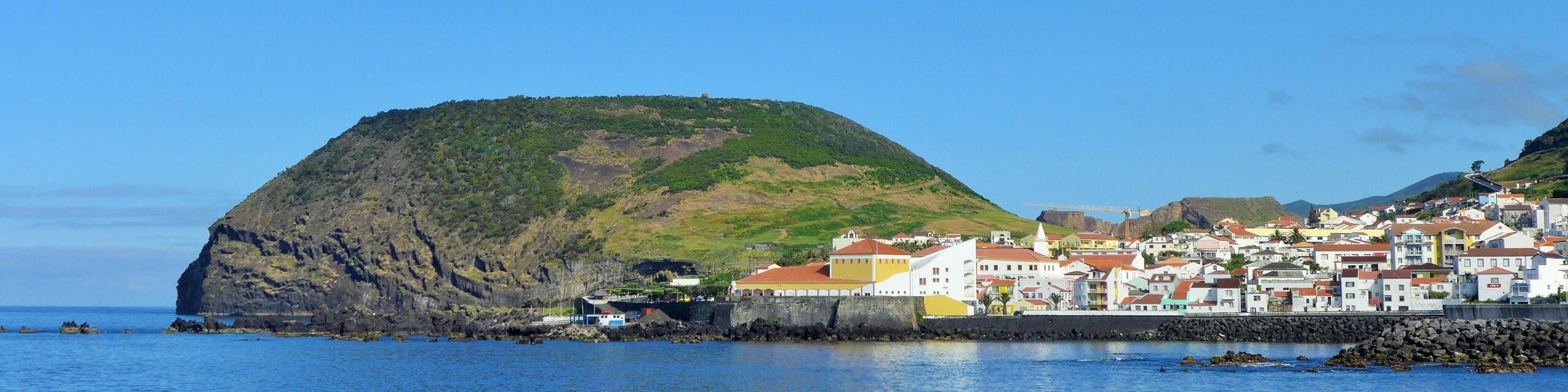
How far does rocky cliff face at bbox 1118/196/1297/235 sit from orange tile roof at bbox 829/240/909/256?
273 ft

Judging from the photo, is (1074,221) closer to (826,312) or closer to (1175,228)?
(1175,228)

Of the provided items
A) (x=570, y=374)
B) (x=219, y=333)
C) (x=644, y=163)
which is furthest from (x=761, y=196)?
(x=570, y=374)

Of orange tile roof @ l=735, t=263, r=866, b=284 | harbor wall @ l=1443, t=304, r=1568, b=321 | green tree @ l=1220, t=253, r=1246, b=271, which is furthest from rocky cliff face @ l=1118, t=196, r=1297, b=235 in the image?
harbor wall @ l=1443, t=304, r=1568, b=321

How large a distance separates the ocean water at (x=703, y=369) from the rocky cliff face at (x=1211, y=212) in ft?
322

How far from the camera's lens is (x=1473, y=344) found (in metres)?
55.7

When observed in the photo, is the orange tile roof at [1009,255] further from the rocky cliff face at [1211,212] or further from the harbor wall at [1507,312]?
the rocky cliff face at [1211,212]

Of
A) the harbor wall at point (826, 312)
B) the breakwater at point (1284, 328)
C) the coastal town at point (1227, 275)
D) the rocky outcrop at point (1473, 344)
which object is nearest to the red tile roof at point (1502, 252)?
the coastal town at point (1227, 275)

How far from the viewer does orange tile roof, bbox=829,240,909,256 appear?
80125mm

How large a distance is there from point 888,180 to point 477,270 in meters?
41.6

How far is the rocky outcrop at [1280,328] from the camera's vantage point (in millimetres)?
68500

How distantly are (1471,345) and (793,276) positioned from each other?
34.9 metres

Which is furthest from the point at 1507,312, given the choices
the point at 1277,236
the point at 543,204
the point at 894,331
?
the point at 543,204

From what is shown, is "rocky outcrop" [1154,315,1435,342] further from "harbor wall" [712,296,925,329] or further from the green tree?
the green tree

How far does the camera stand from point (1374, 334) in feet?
220
